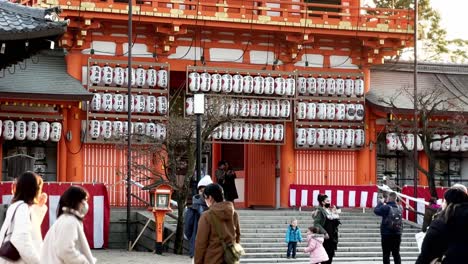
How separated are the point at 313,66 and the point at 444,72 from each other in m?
6.18

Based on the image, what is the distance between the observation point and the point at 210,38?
35719 mm

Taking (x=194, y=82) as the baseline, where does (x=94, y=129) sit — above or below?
below

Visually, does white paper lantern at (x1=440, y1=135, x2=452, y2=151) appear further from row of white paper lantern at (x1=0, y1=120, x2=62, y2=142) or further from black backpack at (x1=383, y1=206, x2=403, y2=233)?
black backpack at (x1=383, y1=206, x2=403, y2=233)

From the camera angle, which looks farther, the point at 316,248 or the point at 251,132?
the point at 251,132

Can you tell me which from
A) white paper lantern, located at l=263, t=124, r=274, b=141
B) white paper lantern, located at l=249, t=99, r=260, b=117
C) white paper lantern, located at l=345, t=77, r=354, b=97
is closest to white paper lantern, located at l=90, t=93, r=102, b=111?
white paper lantern, located at l=249, t=99, r=260, b=117

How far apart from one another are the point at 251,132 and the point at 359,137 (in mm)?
4023

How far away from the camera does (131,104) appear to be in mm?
33094

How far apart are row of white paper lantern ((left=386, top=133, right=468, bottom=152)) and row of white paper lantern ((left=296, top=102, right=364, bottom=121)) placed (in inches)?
55.1

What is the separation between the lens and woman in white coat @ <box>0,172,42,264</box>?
1142cm

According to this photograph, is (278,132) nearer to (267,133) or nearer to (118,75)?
(267,133)

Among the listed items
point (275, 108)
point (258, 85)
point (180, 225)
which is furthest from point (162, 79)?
point (180, 225)

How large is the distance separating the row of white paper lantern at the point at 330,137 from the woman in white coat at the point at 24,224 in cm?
2504

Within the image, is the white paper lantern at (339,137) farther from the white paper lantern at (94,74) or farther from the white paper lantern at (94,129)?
the white paper lantern at (94,74)

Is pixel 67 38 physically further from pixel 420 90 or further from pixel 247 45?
pixel 420 90
